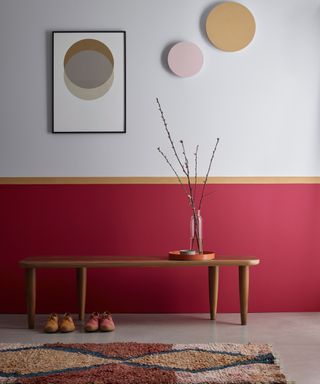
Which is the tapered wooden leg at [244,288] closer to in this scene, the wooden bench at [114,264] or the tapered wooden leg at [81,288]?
the wooden bench at [114,264]

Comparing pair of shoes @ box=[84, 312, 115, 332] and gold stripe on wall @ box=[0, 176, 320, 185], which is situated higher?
gold stripe on wall @ box=[0, 176, 320, 185]

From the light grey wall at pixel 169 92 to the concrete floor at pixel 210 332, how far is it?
1051mm

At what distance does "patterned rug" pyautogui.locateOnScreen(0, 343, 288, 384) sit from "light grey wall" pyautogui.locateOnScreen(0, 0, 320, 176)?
1.62 m

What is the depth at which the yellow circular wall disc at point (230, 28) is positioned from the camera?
15.7 feet

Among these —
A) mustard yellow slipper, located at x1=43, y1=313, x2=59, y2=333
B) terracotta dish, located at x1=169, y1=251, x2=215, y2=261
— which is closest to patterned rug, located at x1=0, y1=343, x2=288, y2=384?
mustard yellow slipper, located at x1=43, y1=313, x2=59, y2=333

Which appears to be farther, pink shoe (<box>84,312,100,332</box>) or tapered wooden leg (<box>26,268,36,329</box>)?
tapered wooden leg (<box>26,268,36,329</box>)

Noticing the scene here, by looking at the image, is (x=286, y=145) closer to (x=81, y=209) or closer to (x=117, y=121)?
(x=117, y=121)

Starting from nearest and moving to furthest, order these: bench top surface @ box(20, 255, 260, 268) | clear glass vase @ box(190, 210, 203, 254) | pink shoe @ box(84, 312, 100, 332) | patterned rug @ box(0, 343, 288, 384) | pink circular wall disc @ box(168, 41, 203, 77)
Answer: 1. patterned rug @ box(0, 343, 288, 384)
2. pink shoe @ box(84, 312, 100, 332)
3. bench top surface @ box(20, 255, 260, 268)
4. clear glass vase @ box(190, 210, 203, 254)
5. pink circular wall disc @ box(168, 41, 203, 77)

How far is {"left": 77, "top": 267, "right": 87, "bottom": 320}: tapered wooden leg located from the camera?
444 cm

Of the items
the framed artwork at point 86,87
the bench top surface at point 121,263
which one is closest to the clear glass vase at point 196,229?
the bench top surface at point 121,263

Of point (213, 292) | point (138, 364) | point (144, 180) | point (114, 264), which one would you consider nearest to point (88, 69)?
point (144, 180)

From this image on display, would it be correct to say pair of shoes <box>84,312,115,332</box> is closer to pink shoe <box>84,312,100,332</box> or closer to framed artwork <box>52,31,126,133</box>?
pink shoe <box>84,312,100,332</box>

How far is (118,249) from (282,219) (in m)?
1.23

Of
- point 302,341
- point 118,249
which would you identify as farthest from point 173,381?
point 118,249
